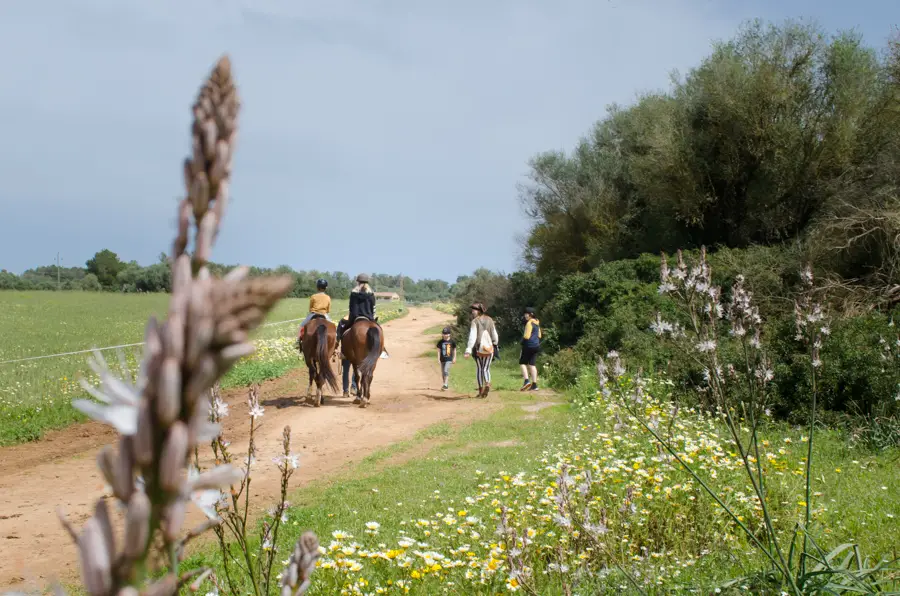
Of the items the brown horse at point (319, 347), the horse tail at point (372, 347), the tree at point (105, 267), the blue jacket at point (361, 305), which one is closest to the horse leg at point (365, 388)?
the horse tail at point (372, 347)

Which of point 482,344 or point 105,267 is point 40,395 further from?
point 105,267

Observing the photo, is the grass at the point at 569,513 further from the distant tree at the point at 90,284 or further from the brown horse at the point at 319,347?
the distant tree at the point at 90,284

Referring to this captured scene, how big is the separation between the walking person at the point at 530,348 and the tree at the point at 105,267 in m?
49.0

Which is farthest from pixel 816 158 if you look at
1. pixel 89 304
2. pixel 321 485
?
pixel 89 304

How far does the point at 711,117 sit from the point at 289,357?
1712cm

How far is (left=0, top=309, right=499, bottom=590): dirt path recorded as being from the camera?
674 centimetres

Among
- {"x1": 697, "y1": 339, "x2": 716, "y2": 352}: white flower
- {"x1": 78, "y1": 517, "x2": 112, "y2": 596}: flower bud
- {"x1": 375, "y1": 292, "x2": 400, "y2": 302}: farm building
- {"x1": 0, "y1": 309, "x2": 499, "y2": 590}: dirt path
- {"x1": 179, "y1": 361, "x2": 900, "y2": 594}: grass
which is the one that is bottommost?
{"x1": 0, "y1": 309, "x2": 499, "y2": 590}: dirt path

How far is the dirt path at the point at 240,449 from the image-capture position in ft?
22.1

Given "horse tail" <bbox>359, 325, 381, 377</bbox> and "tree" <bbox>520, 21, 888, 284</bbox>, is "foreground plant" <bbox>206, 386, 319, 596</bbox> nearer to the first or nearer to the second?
"horse tail" <bbox>359, 325, 381, 377</bbox>

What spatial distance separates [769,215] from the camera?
2153 centimetres

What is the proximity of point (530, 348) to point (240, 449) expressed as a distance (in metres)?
8.03

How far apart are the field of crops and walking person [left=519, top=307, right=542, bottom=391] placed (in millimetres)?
6190

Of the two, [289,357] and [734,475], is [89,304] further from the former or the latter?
[734,475]

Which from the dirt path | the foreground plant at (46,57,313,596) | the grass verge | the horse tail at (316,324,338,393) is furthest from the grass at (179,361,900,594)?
the horse tail at (316,324,338,393)
